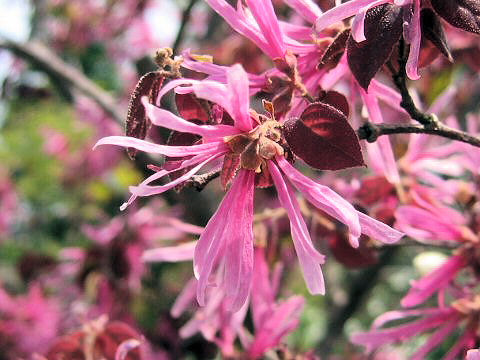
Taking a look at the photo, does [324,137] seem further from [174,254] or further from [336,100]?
[174,254]

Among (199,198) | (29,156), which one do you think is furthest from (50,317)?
(29,156)

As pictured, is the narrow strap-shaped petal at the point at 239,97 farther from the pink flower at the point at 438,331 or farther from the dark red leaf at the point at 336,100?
the pink flower at the point at 438,331

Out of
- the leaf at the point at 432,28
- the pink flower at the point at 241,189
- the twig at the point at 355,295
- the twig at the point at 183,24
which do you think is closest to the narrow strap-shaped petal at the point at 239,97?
the pink flower at the point at 241,189

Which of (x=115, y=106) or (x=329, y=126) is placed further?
(x=115, y=106)

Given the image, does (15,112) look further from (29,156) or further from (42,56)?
(42,56)

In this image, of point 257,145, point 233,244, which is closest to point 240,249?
point 233,244

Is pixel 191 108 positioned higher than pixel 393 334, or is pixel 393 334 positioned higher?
pixel 191 108
